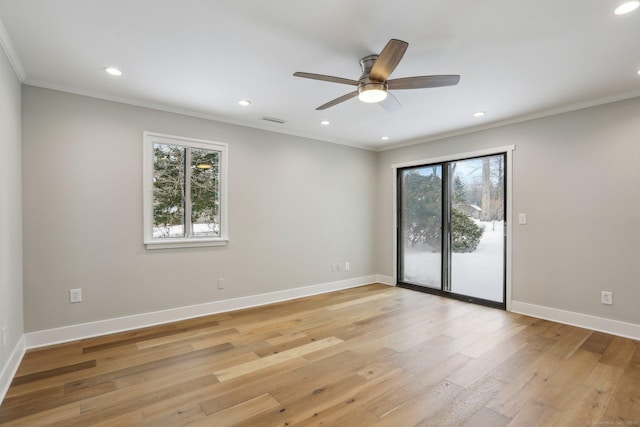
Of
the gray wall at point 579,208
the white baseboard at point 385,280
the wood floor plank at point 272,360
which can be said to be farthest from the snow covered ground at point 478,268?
the wood floor plank at point 272,360

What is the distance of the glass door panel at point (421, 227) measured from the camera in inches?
199

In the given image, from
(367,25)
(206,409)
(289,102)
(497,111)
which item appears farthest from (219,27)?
(497,111)

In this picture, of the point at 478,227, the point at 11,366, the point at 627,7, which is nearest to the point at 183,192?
the point at 11,366

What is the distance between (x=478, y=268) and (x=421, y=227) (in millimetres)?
1083

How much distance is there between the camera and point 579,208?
3564mm

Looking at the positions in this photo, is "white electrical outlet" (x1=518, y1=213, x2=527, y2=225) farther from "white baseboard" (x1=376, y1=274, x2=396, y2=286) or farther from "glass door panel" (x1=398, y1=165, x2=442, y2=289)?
"white baseboard" (x1=376, y1=274, x2=396, y2=286)

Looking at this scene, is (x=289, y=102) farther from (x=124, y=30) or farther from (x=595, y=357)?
(x=595, y=357)

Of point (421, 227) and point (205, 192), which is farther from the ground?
point (205, 192)

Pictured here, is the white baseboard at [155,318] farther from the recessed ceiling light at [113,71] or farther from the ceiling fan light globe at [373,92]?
the ceiling fan light globe at [373,92]

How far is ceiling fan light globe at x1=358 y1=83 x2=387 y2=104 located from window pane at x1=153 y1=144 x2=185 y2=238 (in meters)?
2.48

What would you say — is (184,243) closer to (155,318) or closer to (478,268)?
(155,318)

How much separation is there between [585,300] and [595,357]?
3.13ft

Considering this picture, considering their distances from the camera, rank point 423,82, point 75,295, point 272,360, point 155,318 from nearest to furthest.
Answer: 1. point 423,82
2. point 272,360
3. point 75,295
4. point 155,318

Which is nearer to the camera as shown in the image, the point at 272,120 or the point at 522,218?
the point at 522,218
